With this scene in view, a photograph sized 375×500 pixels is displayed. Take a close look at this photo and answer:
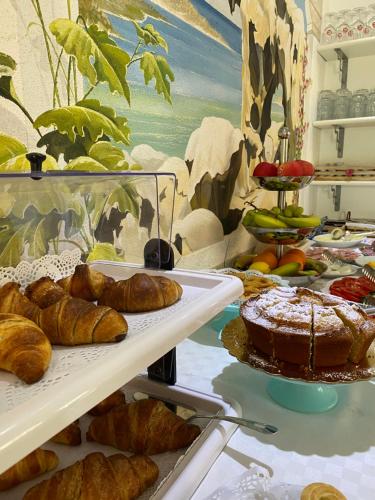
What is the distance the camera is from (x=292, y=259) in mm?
1341

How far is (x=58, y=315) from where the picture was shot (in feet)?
1.26

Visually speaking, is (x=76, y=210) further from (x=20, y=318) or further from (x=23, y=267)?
(x=20, y=318)

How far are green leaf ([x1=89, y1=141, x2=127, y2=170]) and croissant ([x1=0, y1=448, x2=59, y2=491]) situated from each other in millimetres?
527

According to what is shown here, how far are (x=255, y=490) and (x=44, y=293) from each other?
0.34 meters

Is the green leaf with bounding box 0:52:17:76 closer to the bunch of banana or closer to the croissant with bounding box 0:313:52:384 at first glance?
the croissant with bounding box 0:313:52:384

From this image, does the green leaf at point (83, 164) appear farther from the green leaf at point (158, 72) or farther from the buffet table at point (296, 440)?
the buffet table at point (296, 440)

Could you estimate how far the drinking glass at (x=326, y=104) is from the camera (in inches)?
101

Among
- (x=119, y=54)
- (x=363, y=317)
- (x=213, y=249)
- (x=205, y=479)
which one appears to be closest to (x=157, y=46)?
(x=119, y=54)

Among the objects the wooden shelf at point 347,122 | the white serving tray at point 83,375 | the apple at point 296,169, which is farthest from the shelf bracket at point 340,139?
the white serving tray at point 83,375

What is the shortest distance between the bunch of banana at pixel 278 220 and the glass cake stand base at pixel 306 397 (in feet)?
2.30

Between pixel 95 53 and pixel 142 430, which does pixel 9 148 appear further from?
pixel 142 430

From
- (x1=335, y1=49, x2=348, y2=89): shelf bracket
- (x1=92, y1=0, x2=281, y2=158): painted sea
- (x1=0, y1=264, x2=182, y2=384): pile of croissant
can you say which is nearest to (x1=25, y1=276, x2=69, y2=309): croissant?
(x1=0, y1=264, x2=182, y2=384): pile of croissant

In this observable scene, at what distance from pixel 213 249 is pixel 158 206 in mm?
689

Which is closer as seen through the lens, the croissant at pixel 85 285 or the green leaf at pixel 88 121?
the croissant at pixel 85 285
